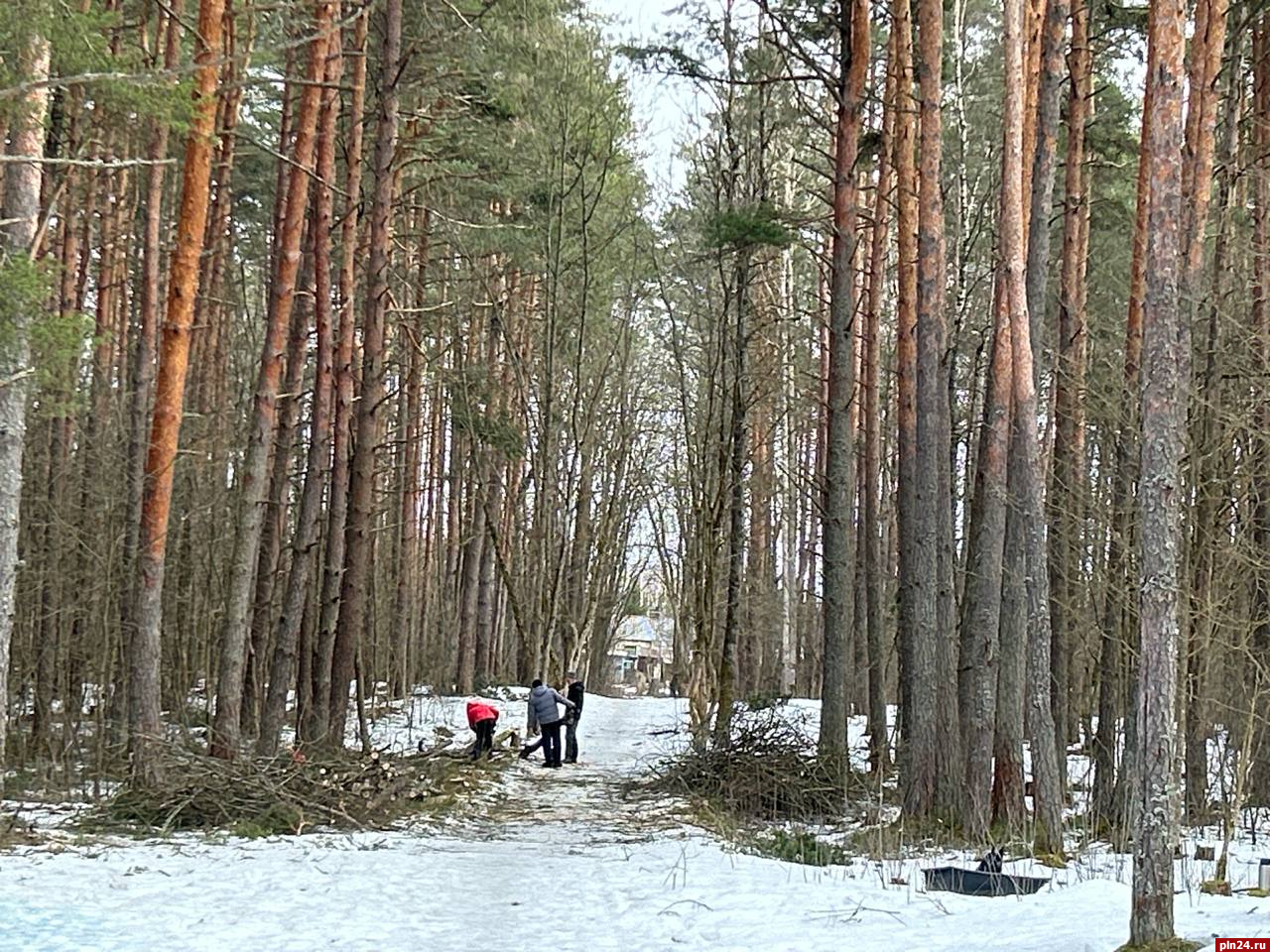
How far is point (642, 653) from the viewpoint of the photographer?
7712 cm

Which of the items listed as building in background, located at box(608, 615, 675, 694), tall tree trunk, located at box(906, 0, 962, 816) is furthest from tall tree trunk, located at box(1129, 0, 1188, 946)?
building in background, located at box(608, 615, 675, 694)

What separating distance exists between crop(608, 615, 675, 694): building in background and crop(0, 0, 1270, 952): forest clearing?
4013cm

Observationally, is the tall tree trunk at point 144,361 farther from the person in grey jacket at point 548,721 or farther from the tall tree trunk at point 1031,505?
the tall tree trunk at point 1031,505

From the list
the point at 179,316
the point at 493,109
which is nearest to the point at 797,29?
the point at 493,109

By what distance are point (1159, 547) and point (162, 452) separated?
8.41 meters

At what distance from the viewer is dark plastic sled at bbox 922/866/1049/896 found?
791cm

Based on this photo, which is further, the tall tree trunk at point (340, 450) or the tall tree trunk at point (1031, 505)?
the tall tree trunk at point (340, 450)

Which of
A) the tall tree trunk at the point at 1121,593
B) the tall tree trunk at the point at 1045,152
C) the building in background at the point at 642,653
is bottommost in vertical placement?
the building in background at the point at 642,653

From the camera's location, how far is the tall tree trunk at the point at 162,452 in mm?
10727

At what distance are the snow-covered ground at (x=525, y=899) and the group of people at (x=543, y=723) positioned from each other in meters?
4.87

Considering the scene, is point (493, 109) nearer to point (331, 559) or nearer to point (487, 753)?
point (331, 559)

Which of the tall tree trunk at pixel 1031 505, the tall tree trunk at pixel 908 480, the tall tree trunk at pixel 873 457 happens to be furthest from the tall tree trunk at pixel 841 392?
the tall tree trunk at pixel 1031 505

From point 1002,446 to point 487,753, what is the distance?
26.4ft

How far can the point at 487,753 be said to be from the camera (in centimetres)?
1582
